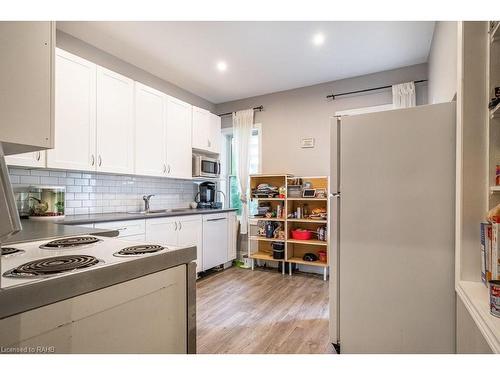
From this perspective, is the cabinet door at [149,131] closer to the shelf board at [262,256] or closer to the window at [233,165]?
the window at [233,165]

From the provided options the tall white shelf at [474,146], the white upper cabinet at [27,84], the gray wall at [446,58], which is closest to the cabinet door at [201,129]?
the white upper cabinet at [27,84]

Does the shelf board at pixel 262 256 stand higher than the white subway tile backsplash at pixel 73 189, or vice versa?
the white subway tile backsplash at pixel 73 189

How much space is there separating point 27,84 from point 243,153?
11.0ft

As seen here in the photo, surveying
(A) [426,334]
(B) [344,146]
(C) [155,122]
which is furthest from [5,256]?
(C) [155,122]

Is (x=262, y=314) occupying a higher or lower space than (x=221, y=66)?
lower

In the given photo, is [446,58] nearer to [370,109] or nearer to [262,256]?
[370,109]

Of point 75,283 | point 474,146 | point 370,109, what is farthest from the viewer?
point 370,109

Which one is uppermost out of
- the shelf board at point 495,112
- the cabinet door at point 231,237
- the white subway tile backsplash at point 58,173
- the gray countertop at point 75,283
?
the shelf board at point 495,112

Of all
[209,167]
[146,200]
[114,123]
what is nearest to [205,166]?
[209,167]

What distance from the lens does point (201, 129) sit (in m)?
3.92

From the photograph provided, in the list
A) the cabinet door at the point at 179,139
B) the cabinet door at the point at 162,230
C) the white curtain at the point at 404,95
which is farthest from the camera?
the cabinet door at the point at 179,139

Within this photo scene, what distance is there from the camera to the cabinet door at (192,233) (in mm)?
3143

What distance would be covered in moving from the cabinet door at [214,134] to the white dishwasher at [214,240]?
109 centimetres
